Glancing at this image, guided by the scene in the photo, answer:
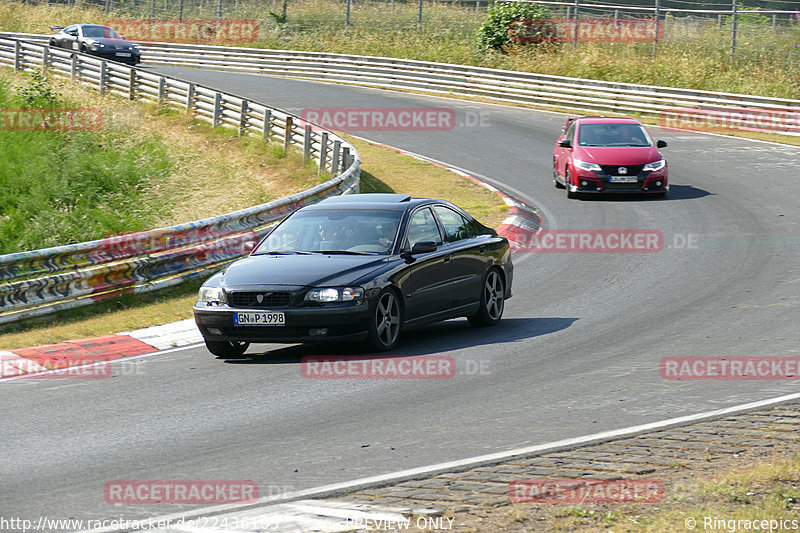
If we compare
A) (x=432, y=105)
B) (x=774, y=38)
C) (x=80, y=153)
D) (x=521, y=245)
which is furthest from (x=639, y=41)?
(x=521, y=245)

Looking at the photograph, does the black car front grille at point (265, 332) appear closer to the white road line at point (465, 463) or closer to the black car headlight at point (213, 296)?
the black car headlight at point (213, 296)

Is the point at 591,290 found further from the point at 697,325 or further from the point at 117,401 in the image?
the point at 117,401

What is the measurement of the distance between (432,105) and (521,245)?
19765 mm

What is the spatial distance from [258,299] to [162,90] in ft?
81.3

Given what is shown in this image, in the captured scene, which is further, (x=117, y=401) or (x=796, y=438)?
(x=117, y=401)

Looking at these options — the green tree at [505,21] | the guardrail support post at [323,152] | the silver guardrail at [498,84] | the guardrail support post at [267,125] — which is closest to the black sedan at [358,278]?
the guardrail support post at [323,152]

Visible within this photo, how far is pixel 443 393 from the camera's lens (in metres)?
9.43

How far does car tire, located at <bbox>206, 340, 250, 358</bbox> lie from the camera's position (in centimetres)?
1119

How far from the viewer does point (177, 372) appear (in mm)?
10633

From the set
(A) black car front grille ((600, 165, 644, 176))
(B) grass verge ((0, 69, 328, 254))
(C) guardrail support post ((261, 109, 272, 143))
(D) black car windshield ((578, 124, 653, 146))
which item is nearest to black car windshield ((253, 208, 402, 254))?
(B) grass verge ((0, 69, 328, 254))

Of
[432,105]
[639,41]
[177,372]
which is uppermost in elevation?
[639,41]

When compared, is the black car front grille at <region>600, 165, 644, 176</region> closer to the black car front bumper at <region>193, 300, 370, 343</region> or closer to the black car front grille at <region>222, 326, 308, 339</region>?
the black car front bumper at <region>193, 300, 370, 343</region>

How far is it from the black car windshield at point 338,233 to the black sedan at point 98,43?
35.6 m

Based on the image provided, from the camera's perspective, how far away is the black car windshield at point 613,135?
23344 millimetres
